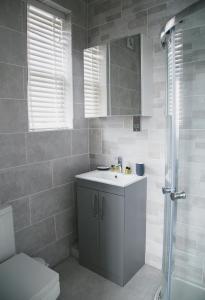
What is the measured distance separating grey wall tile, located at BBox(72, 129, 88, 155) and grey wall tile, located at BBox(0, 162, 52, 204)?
1.32ft

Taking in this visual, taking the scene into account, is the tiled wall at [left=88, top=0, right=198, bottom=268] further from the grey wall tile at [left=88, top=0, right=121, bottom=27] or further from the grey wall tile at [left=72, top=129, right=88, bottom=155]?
the grey wall tile at [left=72, top=129, right=88, bottom=155]

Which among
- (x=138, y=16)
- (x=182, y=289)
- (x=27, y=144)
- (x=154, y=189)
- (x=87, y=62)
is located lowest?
(x=182, y=289)

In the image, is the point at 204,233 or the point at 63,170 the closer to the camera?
the point at 204,233

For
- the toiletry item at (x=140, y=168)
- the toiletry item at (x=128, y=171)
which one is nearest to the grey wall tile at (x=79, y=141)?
the toiletry item at (x=128, y=171)

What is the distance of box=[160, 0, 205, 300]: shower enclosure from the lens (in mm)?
1492

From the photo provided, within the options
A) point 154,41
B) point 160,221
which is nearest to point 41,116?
point 154,41

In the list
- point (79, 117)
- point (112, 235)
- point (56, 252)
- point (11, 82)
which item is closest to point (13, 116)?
point (11, 82)

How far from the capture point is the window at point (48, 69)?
79.3 inches

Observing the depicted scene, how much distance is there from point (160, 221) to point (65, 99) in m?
1.56

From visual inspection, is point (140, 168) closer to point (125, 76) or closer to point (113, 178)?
point (113, 178)

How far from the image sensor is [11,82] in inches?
71.1

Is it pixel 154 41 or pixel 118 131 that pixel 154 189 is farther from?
pixel 154 41

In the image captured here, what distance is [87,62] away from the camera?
2.29 metres

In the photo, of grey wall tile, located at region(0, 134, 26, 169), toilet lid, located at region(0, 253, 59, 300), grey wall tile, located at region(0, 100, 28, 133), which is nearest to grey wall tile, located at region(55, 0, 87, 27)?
grey wall tile, located at region(0, 100, 28, 133)
